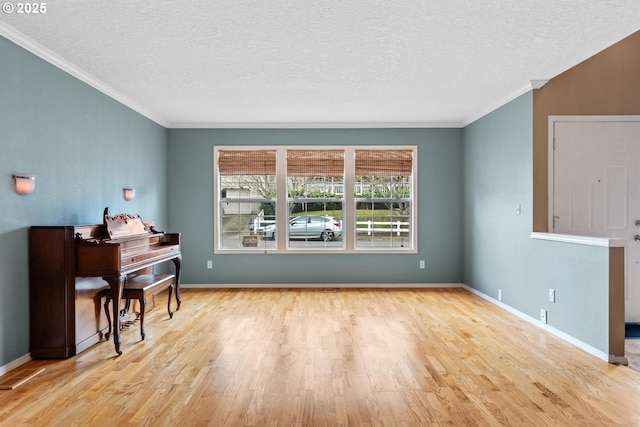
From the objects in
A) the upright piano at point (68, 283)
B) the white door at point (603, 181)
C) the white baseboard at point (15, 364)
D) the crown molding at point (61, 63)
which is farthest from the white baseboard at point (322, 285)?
the white baseboard at point (15, 364)

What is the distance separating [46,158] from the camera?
3.28 metres

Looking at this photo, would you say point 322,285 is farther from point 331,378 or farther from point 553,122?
point 553,122

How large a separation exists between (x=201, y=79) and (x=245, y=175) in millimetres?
2306

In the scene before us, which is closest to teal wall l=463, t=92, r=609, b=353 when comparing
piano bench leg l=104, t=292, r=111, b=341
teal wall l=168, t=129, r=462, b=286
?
teal wall l=168, t=129, r=462, b=286

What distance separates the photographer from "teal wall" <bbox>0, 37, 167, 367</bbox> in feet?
9.41

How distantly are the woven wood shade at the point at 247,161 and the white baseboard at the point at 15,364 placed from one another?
11.9 feet

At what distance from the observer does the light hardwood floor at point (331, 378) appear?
7.42ft

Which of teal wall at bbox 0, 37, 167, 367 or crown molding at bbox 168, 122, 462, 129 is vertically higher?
crown molding at bbox 168, 122, 462, 129

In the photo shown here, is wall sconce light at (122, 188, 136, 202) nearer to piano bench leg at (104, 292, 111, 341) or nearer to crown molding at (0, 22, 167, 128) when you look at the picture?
crown molding at (0, 22, 167, 128)

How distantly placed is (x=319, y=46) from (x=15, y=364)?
137 inches

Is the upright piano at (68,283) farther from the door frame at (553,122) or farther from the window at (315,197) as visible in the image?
the door frame at (553,122)

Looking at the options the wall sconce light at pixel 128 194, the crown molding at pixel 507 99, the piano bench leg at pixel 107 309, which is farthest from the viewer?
the wall sconce light at pixel 128 194

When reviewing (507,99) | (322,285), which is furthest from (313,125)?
(507,99)

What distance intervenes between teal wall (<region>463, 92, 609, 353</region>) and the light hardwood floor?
313 mm
